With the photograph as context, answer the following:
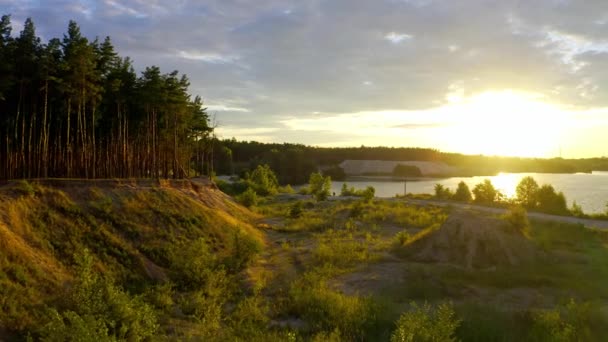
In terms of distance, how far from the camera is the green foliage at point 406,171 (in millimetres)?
168000

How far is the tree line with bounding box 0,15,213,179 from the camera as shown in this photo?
78.4 feet

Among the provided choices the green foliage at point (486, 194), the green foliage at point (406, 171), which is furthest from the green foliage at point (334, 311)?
the green foliage at point (406, 171)

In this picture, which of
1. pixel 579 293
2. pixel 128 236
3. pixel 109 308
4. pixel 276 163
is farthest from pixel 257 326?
pixel 276 163

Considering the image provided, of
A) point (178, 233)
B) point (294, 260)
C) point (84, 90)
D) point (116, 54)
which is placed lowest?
point (294, 260)

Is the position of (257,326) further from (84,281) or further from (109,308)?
(84,281)

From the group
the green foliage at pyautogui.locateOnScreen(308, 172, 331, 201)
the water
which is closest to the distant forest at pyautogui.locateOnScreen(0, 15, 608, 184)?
the green foliage at pyautogui.locateOnScreen(308, 172, 331, 201)

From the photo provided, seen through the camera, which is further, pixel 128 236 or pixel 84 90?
pixel 84 90

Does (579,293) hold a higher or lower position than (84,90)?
lower

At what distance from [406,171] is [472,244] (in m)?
144

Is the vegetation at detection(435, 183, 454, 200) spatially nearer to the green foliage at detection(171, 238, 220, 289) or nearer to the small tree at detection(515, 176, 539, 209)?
the small tree at detection(515, 176, 539, 209)

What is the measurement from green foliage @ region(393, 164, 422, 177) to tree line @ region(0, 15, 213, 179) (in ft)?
449

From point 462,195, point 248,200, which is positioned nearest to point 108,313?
point 248,200

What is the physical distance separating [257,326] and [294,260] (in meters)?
11.1

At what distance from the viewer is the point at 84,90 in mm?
25422
